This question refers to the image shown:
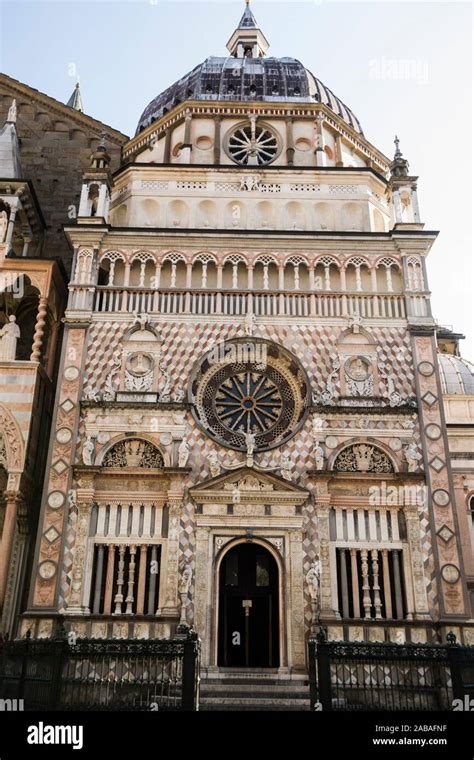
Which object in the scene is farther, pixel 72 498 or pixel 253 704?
pixel 72 498

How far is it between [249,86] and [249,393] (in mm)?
15660

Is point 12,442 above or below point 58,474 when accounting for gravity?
above

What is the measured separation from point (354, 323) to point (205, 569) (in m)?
9.06

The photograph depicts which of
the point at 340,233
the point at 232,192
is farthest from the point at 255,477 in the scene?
the point at 232,192

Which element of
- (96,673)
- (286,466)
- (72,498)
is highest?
(286,466)

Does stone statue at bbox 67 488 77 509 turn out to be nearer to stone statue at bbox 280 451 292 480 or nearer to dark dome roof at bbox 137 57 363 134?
stone statue at bbox 280 451 292 480

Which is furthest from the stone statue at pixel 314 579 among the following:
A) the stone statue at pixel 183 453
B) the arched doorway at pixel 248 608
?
the stone statue at pixel 183 453

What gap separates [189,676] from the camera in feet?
45.7

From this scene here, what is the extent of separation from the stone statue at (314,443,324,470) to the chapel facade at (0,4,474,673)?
60mm

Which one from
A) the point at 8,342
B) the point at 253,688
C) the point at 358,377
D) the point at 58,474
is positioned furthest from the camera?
the point at 8,342

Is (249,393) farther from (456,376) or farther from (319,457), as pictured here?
(456,376)

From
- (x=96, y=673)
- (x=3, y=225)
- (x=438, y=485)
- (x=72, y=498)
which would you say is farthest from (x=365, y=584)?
(x=3, y=225)

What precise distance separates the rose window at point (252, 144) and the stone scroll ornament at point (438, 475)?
10559 millimetres

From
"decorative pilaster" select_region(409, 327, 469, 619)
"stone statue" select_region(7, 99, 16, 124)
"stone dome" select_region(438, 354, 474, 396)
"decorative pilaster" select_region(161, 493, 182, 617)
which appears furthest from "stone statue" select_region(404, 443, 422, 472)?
"stone statue" select_region(7, 99, 16, 124)
